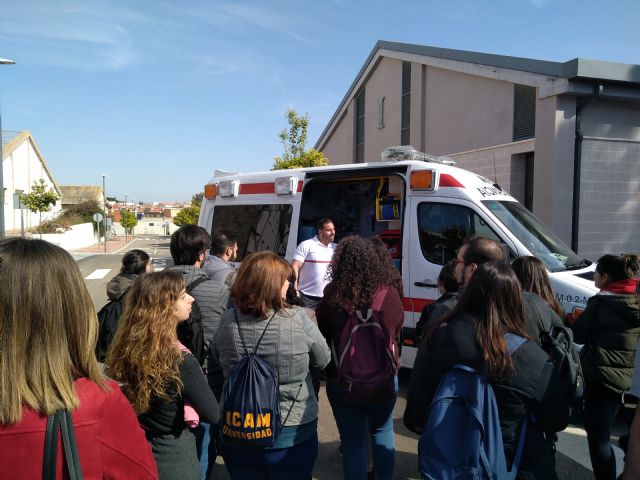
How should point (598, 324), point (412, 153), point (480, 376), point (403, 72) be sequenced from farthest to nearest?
point (403, 72), point (412, 153), point (598, 324), point (480, 376)

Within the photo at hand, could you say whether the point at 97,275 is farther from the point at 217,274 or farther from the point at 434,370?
the point at 434,370

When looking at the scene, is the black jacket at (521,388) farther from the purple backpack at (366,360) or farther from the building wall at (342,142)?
the building wall at (342,142)

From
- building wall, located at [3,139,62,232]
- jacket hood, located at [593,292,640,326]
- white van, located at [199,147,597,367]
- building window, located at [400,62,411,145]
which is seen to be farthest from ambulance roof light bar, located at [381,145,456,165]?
building wall, located at [3,139,62,232]

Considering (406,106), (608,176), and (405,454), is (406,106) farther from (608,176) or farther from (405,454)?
(405,454)

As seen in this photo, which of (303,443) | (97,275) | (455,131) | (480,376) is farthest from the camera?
(97,275)

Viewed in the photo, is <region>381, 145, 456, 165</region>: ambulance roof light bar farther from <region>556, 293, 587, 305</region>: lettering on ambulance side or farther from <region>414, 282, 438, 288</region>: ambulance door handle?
<region>556, 293, 587, 305</region>: lettering on ambulance side

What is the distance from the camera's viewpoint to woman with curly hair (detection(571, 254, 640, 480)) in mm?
3148

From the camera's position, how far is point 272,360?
239 cm

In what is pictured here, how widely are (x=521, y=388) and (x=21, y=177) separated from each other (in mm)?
50718

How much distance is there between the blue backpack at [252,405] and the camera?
90.8 inches

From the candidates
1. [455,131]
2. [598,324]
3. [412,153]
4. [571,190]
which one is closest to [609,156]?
[571,190]

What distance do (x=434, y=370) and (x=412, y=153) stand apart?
14.8 ft

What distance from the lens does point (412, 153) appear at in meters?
6.20

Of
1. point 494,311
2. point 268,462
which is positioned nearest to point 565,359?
point 494,311
